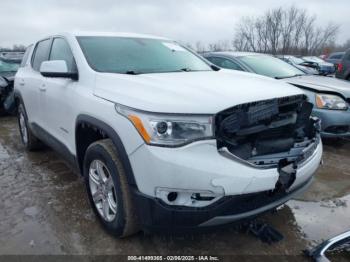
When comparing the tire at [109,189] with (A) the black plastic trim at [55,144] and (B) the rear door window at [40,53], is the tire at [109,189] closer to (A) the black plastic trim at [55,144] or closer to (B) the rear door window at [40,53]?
(A) the black plastic trim at [55,144]

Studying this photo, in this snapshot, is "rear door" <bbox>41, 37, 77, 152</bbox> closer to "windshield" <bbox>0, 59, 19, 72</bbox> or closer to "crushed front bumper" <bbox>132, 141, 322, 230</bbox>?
"crushed front bumper" <bbox>132, 141, 322, 230</bbox>

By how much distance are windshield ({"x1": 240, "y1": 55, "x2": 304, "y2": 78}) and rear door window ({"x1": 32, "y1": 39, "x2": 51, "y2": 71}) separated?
3209 millimetres

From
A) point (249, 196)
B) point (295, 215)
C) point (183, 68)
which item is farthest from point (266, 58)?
point (249, 196)

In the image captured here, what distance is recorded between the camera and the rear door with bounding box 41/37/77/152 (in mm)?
3133

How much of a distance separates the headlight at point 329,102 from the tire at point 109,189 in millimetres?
3524

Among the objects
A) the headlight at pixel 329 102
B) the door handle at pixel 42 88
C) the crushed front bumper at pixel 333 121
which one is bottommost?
the crushed front bumper at pixel 333 121

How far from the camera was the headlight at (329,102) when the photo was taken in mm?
4883

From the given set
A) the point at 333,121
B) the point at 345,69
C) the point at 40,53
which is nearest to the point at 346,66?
the point at 345,69

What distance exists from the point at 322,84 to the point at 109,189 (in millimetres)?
3951

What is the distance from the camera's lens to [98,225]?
296 centimetres

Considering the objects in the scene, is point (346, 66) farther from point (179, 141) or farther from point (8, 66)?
point (8, 66)

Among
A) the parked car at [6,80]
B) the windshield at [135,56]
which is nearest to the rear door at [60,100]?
the windshield at [135,56]

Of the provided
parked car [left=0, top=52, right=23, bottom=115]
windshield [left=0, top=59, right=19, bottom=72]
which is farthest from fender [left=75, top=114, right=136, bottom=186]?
windshield [left=0, top=59, right=19, bottom=72]

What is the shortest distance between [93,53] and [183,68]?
3.01 feet
